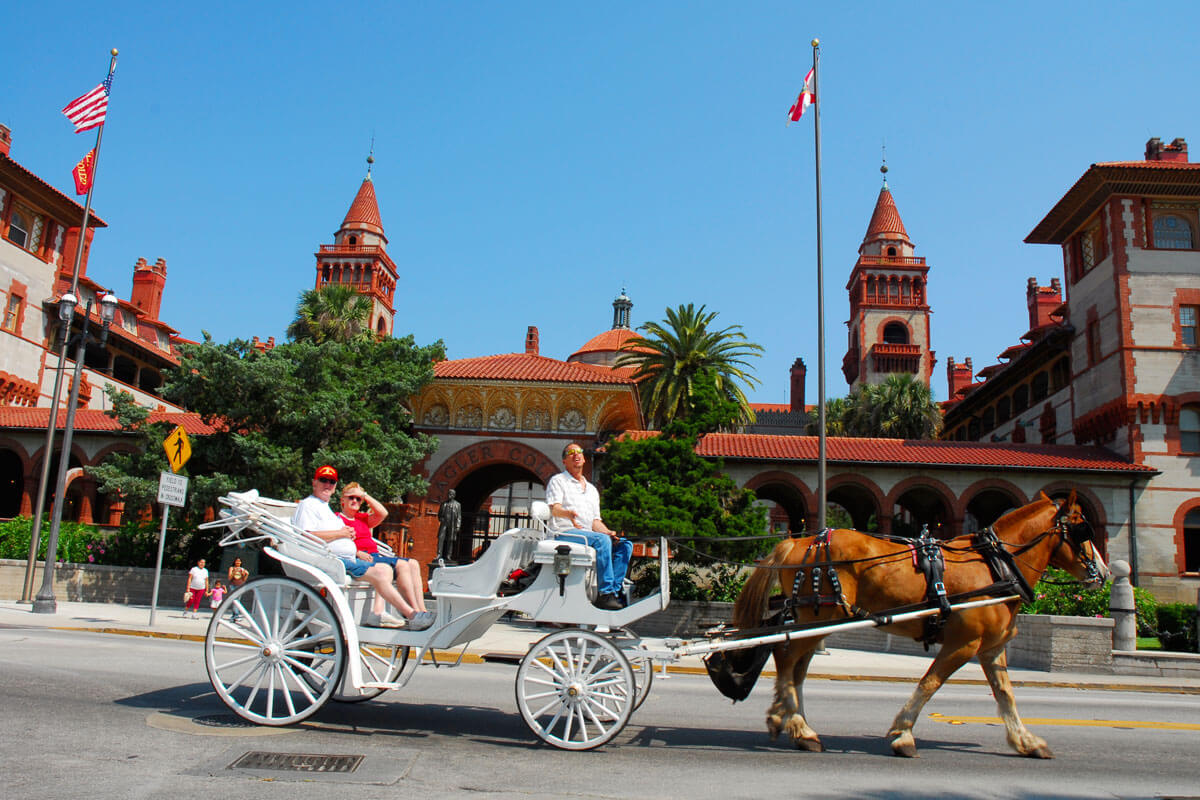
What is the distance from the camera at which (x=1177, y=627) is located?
2116 centimetres

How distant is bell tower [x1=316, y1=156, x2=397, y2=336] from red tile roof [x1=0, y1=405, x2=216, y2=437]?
122ft

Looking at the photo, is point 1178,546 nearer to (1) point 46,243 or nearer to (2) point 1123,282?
(2) point 1123,282

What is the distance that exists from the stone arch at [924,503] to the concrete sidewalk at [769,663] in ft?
27.2

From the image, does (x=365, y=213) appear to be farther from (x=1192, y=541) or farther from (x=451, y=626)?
(x=451, y=626)

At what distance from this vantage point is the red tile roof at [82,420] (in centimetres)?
3098

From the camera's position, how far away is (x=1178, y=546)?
29.5 m

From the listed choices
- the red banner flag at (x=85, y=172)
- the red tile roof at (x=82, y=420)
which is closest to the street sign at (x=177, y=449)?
the red banner flag at (x=85, y=172)

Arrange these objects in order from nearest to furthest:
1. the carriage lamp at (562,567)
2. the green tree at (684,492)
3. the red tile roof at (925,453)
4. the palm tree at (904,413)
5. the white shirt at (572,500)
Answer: the carriage lamp at (562,567)
the white shirt at (572,500)
the green tree at (684,492)
the red tile roof at (925,453)
the palm tree at (904,413)

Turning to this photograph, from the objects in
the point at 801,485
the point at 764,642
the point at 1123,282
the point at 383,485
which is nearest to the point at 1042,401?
the point at 1123,282

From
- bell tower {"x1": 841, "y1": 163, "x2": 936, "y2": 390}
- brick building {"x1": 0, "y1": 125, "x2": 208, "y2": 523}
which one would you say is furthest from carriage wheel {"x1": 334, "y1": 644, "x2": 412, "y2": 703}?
bell tower {"x1": 841, "y1": 163, "x2": 936, "y2": 390}

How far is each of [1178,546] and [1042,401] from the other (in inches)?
453

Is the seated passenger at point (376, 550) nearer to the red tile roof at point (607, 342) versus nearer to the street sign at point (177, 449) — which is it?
the street sign at point (177, 449)

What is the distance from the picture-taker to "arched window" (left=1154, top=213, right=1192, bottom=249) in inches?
1292

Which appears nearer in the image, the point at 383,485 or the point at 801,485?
the point at 383,485
